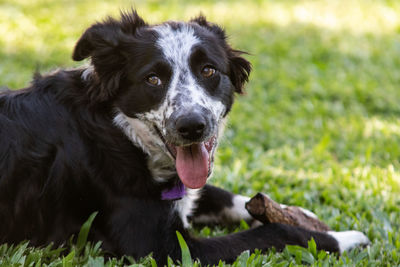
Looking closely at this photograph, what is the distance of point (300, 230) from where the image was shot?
4.04m

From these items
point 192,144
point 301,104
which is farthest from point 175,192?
point 301,104

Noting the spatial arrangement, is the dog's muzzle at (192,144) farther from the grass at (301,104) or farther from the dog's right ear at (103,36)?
the dog's right ear at (103,36)

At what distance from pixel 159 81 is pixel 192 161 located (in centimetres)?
57

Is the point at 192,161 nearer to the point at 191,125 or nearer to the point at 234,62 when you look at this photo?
the point at 191,125

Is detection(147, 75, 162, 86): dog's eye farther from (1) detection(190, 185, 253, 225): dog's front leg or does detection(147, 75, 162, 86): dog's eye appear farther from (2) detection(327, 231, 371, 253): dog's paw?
(2) detection(327, 231, 371, 253): dog's paw

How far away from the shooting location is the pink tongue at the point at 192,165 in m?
3.66

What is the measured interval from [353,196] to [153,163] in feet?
6.62

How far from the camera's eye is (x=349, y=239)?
410cm

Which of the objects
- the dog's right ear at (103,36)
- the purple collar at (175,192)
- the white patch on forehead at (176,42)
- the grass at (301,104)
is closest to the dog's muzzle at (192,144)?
the purple collar at (175,192)

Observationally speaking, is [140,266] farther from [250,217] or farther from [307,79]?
[307,79]

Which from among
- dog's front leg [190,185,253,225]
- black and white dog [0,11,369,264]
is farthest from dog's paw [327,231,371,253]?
dog's front leg [190,185,253,225]

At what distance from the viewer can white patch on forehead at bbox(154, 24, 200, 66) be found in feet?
12.4

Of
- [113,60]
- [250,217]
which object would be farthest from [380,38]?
[113,60]

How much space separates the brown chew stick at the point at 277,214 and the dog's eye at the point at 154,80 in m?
1.05
